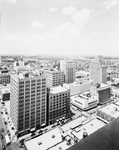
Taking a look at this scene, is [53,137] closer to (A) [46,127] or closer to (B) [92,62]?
(A) [46,127]

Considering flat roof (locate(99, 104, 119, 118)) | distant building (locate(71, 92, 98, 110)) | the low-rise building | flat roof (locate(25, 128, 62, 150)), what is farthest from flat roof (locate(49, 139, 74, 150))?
distant building (locate(71, 92, 98, 110))

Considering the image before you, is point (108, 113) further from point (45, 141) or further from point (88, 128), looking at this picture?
point (45, 141)

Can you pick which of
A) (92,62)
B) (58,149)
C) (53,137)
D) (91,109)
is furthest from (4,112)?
(92,62)

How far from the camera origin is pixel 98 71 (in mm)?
13062

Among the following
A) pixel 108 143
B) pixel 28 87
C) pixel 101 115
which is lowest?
pixel 101 115

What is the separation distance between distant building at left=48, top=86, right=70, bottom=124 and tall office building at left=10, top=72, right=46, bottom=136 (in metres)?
0.55

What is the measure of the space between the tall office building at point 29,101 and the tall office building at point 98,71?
8.47 m

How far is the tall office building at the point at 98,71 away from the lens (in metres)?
12.7

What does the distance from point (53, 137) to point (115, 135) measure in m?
5.32

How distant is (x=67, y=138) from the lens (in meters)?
5.08

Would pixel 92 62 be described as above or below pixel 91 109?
above

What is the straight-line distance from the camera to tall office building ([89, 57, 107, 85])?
1274 centimetres

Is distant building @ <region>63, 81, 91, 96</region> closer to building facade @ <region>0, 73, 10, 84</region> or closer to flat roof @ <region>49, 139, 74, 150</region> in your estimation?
flat roof @ <region>49, 139, 74, 150</region>

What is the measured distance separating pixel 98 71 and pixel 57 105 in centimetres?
781
